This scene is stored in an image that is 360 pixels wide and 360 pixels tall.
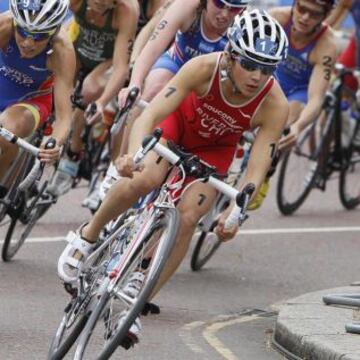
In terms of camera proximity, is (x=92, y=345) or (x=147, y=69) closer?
(x=92, y=345)

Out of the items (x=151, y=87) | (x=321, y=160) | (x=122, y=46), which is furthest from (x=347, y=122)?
(x=151, y=87)

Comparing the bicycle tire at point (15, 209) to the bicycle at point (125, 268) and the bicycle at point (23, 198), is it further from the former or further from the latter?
the bicycle at point (125, 268)

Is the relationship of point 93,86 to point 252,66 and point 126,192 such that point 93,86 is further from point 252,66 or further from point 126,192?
point 252,66

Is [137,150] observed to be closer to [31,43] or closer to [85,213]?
[31,43]

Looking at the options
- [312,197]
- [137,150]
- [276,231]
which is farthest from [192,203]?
[312,197]

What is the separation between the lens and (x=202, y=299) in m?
10.6

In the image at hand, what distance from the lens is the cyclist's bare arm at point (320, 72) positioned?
12.3 metres

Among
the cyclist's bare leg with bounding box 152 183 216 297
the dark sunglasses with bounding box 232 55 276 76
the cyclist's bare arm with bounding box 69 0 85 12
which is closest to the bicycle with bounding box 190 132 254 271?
the cyclist's bare arm with bounding box 69 0 85 12

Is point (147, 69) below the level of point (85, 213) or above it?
above

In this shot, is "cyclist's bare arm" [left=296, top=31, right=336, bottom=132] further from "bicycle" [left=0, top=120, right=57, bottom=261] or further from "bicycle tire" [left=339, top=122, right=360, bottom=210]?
"bicycle tire" [left=339, top=122, right=360, bottom=210]

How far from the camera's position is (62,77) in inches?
398

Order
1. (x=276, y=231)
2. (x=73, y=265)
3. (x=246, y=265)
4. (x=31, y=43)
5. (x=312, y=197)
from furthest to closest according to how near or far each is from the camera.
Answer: (x=312, y=197) → (x=276, y=231) → (x=246, y=265) → (x=31, y=43) → (x=73, y=265)

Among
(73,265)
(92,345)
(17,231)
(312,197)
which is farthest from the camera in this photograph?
(312,197)

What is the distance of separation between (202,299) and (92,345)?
2.63 metres
